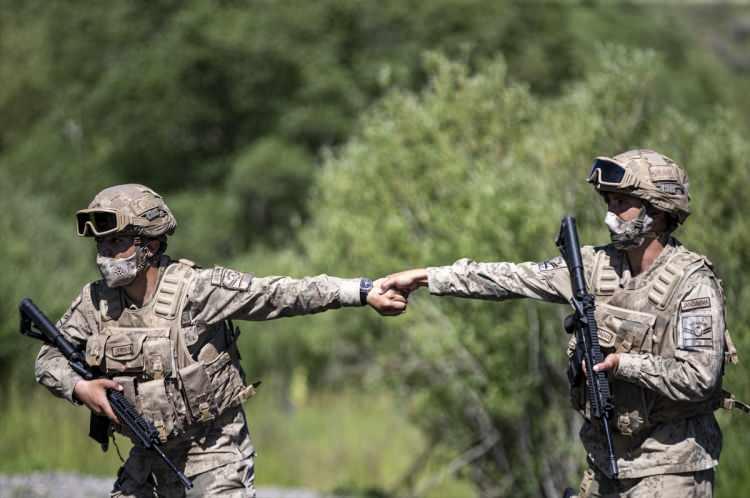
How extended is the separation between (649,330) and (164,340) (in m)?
2.26

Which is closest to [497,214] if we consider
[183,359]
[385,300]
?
[385,300]

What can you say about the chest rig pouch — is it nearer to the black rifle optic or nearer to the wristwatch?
the black rifle optic

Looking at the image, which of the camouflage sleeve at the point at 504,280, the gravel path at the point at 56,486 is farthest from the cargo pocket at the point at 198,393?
the gravel path at the point at 56,486

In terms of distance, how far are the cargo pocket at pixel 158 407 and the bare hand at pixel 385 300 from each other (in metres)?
1.15

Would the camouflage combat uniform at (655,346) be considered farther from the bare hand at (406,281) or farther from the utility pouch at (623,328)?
the bare hand at (406,281)

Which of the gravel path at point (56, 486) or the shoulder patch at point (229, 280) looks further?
the gravel path at point (56, 486)

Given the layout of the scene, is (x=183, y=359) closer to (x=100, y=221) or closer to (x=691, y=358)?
(x=100, y=221)

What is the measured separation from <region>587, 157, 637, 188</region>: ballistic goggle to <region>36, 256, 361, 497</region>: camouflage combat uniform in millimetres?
1411

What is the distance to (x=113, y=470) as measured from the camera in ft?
39.9

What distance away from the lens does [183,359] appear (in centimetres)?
498

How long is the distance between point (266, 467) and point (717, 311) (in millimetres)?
9977

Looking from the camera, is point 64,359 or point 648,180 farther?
point 64,359

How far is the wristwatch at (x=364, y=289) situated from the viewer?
5.26m

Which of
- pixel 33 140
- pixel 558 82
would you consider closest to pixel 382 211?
pixel 558 82
